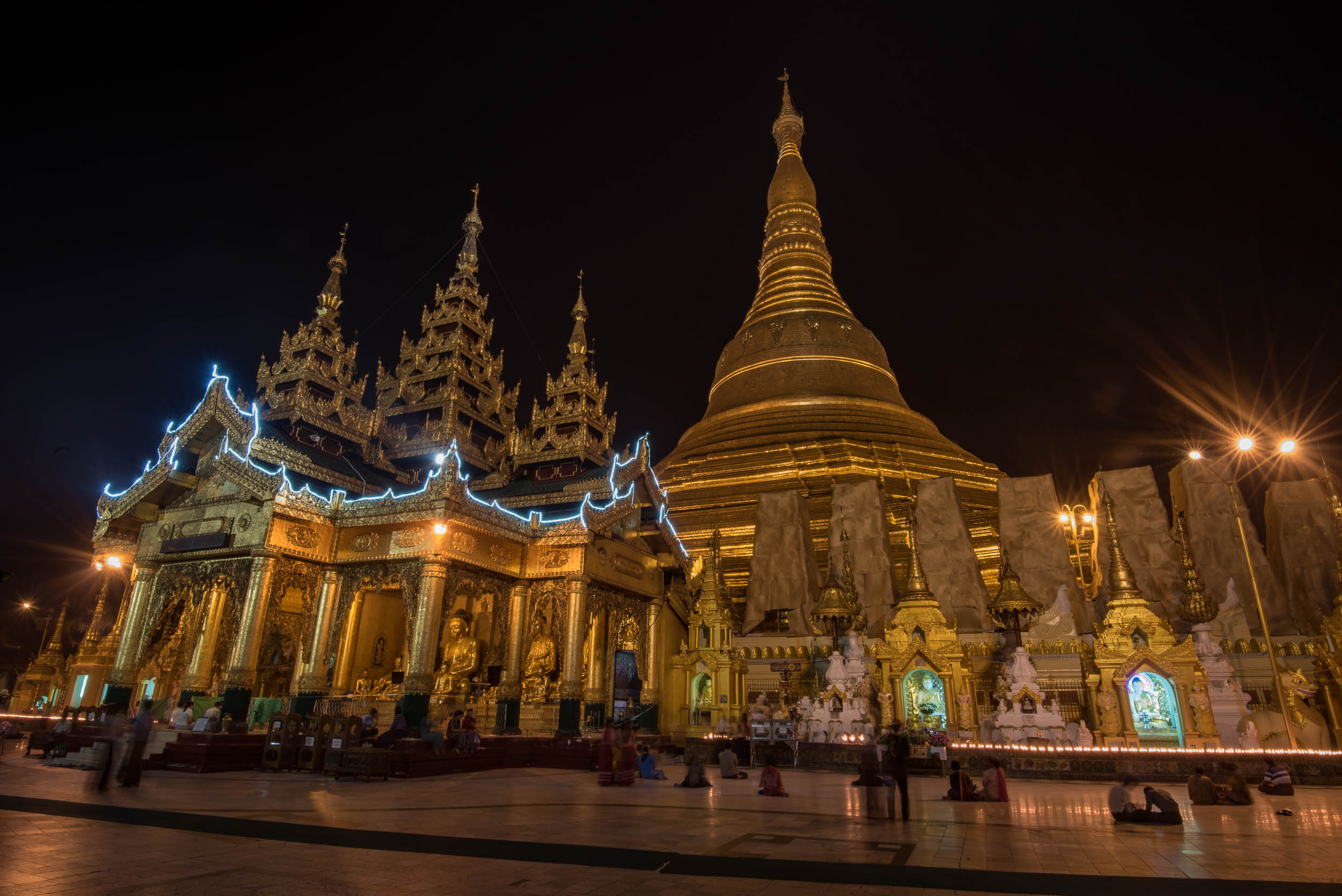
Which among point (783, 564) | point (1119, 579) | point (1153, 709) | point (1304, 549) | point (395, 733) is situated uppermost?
point (1304, 549)

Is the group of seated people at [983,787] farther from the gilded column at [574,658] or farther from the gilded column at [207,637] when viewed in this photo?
the gilded column at [207,637]

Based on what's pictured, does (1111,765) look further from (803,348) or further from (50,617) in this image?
(50,617)

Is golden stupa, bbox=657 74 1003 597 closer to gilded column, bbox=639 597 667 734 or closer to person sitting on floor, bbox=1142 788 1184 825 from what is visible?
gilded column, bbox=639 597 667 734

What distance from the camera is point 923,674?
16859 mm

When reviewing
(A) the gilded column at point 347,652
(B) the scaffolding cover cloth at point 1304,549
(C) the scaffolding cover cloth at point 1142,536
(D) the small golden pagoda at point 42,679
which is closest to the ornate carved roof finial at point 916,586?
(C) the scaffolding cover cloth at point 1142,536

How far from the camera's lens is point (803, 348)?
3394 cm

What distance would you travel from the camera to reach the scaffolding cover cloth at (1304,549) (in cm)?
2016

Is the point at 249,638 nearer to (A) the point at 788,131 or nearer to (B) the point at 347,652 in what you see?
(B) the point at 347,652

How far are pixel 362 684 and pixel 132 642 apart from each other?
4.82 metres

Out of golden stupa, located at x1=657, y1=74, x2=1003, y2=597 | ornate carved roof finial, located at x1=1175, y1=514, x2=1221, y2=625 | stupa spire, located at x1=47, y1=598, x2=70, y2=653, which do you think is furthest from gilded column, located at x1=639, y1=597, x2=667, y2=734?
stupa spire, located at x1=47, y1=598, x2=70, y2=653

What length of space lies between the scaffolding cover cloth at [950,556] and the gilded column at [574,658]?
10683 mm

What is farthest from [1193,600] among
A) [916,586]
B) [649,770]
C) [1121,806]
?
[649,770]

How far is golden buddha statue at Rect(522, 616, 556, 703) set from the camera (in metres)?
16.4

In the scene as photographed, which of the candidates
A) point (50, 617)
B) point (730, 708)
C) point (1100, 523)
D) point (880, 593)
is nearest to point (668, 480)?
point (880, 593)
